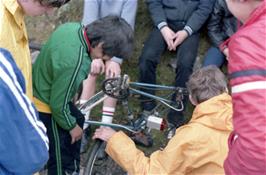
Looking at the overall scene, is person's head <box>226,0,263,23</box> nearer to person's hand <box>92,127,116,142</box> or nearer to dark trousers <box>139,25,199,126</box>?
person's hand <box>92,127,116,142</box>

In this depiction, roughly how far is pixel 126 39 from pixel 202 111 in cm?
60

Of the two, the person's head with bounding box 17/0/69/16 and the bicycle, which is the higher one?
the person's head with bounding box 17/0/69/16

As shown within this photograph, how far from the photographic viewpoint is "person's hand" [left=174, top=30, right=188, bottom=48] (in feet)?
12.9

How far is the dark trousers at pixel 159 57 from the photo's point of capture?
3838 millimetres

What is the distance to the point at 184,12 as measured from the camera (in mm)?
4012

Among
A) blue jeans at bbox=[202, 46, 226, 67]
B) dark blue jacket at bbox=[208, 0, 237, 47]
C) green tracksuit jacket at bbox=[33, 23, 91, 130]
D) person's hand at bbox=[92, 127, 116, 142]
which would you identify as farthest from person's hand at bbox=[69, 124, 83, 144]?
dark blue jacket at bbox=[208, 0, 237, 47]

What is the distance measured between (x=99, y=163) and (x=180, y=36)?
1255 mm

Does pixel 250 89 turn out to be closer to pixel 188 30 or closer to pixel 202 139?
pixel 202 139

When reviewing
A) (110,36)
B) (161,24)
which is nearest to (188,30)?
(161,24)

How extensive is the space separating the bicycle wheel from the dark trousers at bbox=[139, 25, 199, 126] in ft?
1.84

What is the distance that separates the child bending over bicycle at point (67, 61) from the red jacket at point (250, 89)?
110 cm

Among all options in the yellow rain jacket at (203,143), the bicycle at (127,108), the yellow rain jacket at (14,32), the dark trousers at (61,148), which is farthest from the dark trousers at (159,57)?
the yellow rain jacket at (14,32)

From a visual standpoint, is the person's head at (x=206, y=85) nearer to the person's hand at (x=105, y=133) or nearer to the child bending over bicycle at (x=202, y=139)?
the child bending over bicycle at (x=202, y=139)

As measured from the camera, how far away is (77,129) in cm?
295
